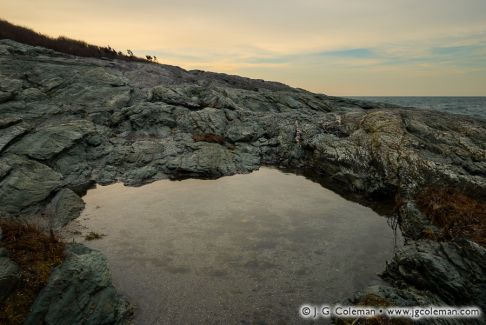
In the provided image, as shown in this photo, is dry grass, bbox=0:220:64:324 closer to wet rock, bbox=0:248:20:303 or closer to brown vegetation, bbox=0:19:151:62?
wet rock, bbox=0:248:20:303

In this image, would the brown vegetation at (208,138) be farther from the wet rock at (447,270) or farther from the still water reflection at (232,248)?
the wet rock at (447,270)

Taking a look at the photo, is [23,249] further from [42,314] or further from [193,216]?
[193,216]

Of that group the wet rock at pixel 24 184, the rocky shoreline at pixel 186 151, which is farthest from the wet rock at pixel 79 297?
the wet rock at pixel 24 184

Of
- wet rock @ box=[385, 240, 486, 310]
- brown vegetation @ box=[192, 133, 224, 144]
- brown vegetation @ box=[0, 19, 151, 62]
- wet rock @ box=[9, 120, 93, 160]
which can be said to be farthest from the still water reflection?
brown vegetation @ box=[0, 19, 151, 62]

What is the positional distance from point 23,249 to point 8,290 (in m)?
1.76

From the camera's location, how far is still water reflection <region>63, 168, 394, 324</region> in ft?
33.0

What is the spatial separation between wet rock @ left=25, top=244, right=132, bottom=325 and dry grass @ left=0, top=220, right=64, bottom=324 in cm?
26

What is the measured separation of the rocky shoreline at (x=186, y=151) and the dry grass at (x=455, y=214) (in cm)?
64

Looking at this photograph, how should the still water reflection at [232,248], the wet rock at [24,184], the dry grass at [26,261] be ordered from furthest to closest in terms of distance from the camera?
1. the wet rock at [24,184]
2. the still water reflection at [232,248]
3. the dry grass at [26,261]

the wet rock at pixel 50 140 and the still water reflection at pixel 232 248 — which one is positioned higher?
the wet rock at pixel 50 140

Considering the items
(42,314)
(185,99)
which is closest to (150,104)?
(185,99)

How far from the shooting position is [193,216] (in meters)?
17.0

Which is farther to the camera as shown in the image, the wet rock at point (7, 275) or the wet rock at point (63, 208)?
the wet rock at point (63, 208)

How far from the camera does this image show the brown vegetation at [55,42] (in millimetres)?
44531
